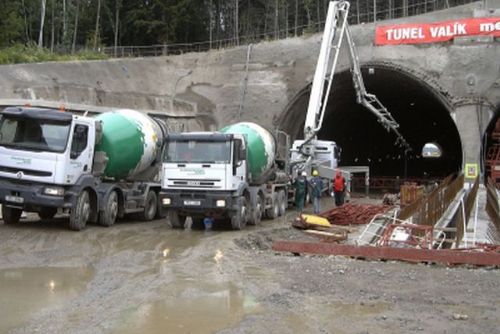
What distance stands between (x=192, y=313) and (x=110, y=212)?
976 centimetres

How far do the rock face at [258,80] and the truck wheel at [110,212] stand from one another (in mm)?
13536

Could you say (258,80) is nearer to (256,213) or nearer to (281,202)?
(281,202)

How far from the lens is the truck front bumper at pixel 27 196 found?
15.0m

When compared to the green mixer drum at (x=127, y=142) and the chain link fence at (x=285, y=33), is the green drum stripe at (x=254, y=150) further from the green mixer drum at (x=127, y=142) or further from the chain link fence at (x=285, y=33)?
the chain link fence at (x=285, y=33)

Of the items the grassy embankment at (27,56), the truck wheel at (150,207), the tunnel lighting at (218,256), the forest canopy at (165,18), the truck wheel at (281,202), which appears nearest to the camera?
the tunnel lighting at (218,256)

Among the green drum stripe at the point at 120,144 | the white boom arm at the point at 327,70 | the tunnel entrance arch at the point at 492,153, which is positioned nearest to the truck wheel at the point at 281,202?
the white boom arm at the point at 327,70

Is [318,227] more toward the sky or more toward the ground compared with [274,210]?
more toward the ground

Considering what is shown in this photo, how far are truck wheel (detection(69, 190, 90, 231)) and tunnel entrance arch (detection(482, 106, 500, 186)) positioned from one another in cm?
2357

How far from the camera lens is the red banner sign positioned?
3241 cm

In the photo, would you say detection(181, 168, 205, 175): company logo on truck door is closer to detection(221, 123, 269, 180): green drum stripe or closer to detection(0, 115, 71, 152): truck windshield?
detection(221, 123, 269, 180): green drum stripe

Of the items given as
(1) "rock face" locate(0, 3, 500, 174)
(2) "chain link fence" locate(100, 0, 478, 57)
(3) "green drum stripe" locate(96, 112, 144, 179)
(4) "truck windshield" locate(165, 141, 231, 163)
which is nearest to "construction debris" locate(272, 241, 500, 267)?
(4) "truck windshield" locate(165, 141, 231, 163)

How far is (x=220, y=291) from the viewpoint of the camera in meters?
9.30

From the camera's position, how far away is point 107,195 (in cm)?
1688

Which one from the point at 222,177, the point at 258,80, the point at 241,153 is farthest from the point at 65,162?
the point at 258,80
